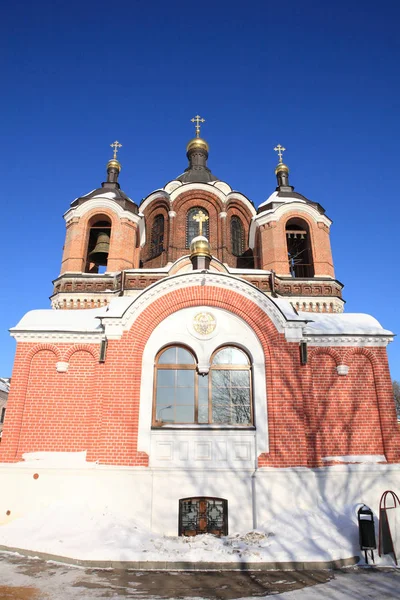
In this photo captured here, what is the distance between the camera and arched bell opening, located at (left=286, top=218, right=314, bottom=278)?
63.4 feet

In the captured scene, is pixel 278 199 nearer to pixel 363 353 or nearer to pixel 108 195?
pixel 108 195

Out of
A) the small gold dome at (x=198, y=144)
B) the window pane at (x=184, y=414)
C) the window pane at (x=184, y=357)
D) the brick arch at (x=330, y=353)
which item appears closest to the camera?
the window pane at (x=184, y=414)

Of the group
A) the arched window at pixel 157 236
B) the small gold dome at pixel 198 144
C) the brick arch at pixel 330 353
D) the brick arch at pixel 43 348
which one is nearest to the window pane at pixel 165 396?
the brick arch at pixel 43 348

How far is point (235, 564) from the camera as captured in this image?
6969mm

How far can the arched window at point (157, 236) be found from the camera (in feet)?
71.2

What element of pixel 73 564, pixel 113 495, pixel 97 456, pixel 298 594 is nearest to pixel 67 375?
pixel 97 456

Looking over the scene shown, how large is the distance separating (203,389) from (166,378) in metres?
0.89

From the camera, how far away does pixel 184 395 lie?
995cm

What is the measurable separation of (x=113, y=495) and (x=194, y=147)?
71.4 feet

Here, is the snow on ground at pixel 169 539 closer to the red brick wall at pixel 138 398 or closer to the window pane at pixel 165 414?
the red brick wall at pixel 138 398

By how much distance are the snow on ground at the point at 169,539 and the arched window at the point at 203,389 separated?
2.20 meters

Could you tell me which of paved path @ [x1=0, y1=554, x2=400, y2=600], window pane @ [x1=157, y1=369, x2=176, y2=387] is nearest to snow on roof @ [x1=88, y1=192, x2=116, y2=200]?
window pane @ [x1=157, y1=369, x2=176, y2=387]

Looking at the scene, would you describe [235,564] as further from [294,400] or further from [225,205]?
[225,205]

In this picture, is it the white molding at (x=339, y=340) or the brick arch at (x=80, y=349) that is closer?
the brick arch at (x=80, y=349)
